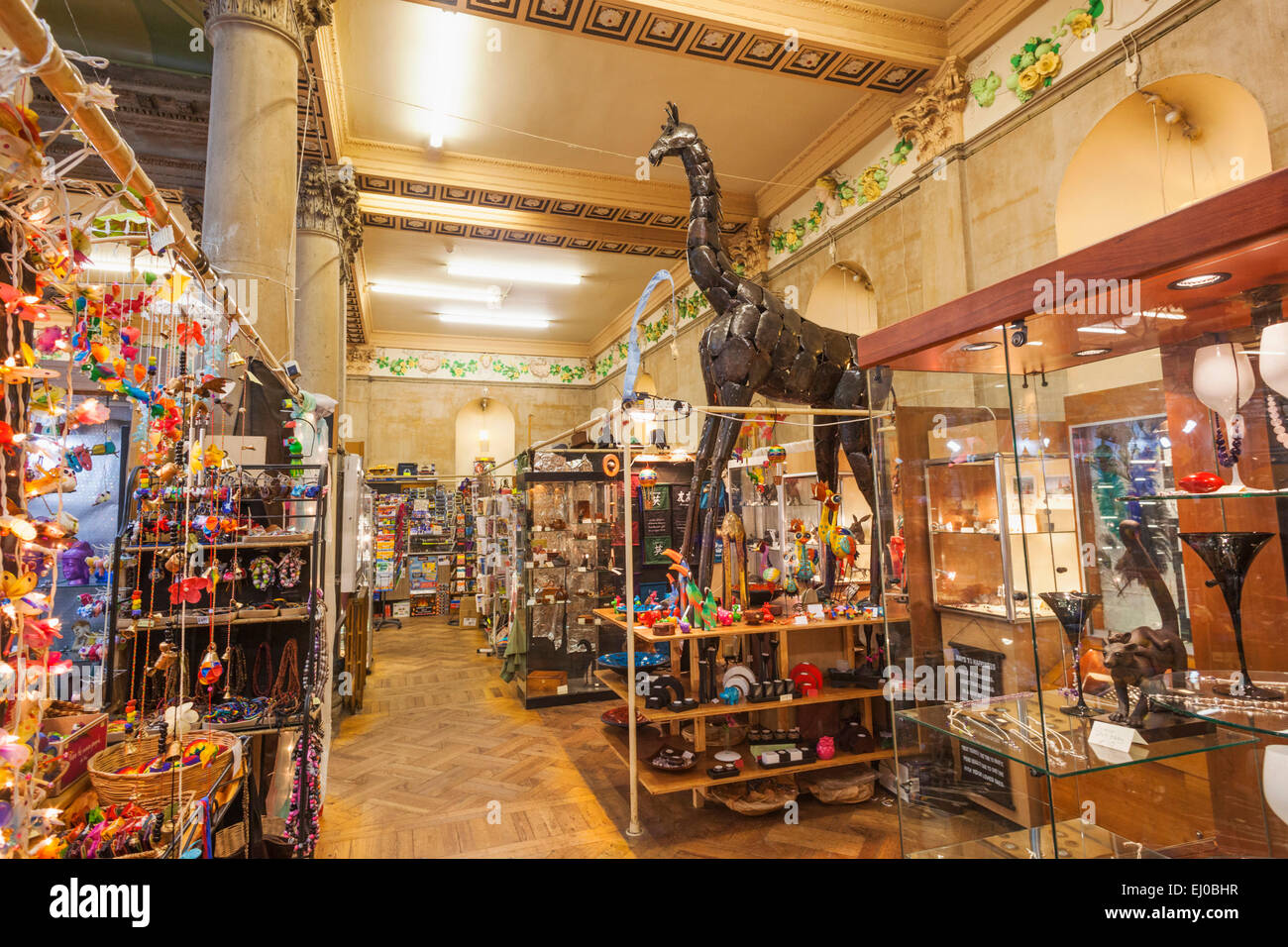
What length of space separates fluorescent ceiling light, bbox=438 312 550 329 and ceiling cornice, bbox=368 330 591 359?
870 mm

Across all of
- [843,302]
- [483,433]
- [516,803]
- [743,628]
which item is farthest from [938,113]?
[483,433]

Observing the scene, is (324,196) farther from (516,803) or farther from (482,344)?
(482,344)

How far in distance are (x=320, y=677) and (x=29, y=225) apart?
266cm

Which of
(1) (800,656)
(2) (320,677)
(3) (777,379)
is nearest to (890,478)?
(3) (777,379)

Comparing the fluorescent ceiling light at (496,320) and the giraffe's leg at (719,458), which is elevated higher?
the fluorescent ceiling light at (496,320)

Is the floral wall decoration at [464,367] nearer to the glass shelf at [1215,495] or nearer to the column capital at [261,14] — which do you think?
the column capital at [261,14]

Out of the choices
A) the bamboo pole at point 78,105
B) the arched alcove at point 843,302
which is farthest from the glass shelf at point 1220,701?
the arched alcove at point 843,302

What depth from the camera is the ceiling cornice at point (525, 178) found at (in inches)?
260

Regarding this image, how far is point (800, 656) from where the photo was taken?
4000 millimetres

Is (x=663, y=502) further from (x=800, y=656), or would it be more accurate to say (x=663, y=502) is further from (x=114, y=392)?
(x=114, y=392)

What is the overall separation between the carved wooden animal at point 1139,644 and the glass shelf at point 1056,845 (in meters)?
0.39

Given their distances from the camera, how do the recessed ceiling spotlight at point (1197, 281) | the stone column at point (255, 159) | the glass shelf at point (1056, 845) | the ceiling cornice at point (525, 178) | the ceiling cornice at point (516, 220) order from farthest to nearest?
the ceiling cornice at point (516, 220) < the ceiling cornice at point (525, 178) < the stone column at point (255, 159) < the glass shelf at point (1056, 845) < the recessed ceiling spotlight at point (1197, 281)

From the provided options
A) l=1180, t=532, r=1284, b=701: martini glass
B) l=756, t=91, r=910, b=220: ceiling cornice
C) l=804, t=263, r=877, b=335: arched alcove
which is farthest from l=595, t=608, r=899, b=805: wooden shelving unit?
l=756, t=91, r=910, b=220: ceiling cornice

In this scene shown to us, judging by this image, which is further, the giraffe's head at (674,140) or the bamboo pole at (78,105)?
the giraffe's head at (674,140)
